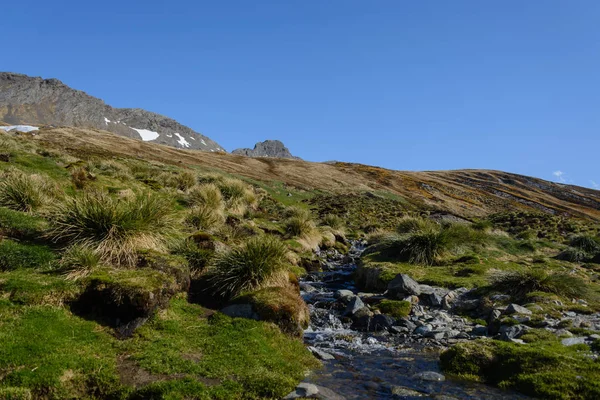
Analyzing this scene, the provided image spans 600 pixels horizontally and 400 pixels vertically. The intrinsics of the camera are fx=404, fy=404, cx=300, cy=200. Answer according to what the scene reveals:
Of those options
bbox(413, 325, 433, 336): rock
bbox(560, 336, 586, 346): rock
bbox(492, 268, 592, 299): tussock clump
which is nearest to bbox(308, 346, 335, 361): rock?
bbox(413, 325, 433, 336): rock

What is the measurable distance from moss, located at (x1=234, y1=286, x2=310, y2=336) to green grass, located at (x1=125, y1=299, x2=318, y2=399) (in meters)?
0.37

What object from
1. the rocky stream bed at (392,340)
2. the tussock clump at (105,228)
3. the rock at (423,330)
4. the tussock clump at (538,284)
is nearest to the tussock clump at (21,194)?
the tussock clump at (105,228)

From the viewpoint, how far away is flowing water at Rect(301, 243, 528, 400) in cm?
806

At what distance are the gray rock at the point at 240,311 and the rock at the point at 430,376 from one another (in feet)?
13.8

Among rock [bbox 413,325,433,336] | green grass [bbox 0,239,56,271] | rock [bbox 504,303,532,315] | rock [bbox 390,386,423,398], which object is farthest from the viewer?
rock [bbox 504,303,532,315]

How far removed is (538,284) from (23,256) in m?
16.9

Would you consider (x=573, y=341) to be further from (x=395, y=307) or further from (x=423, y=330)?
(x=395, y=307)

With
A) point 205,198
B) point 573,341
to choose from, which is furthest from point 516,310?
point 205,198

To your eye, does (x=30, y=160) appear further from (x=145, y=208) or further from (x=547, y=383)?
(x=547, y=383)

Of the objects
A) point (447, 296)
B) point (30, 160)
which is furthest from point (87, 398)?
point (30, 160)

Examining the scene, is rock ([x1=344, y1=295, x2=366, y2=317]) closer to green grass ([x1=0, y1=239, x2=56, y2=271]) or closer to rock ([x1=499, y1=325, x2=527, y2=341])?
rock ([x1=499, y1=325, x2=527, y2=341])

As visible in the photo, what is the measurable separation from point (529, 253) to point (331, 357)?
2151 cm

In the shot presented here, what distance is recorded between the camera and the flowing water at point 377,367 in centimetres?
806

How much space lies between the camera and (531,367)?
27.6 feet
